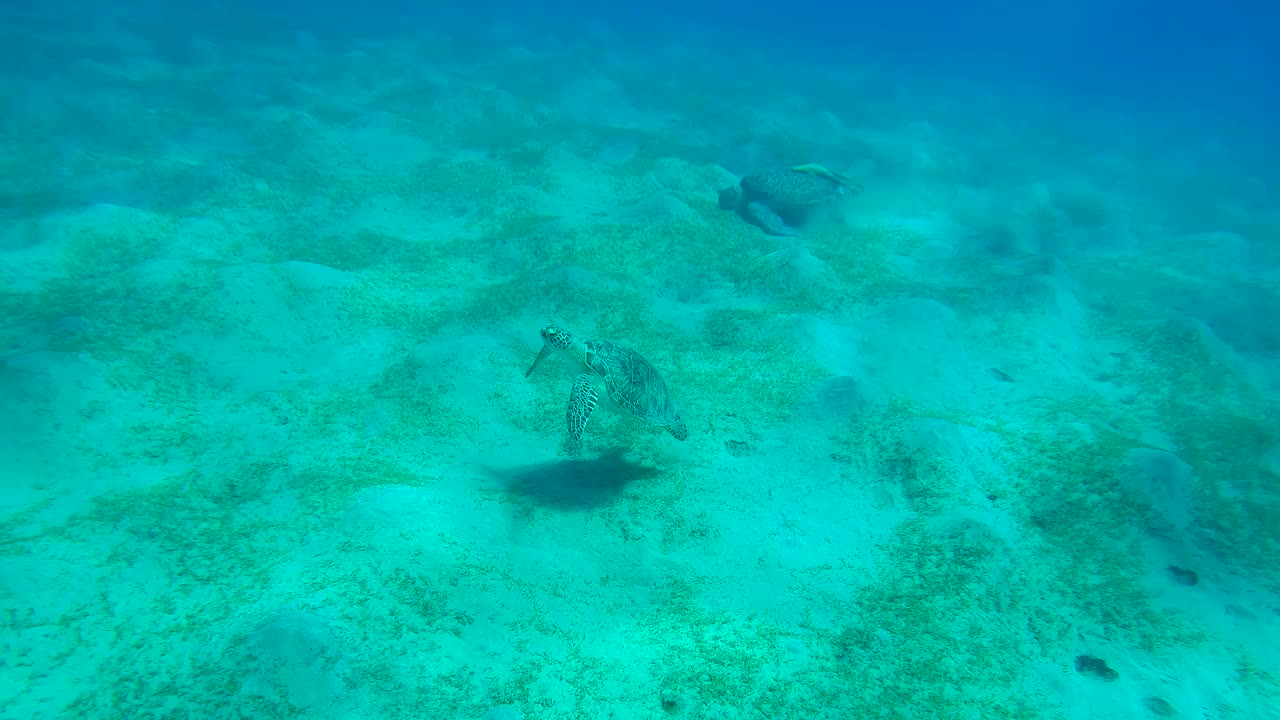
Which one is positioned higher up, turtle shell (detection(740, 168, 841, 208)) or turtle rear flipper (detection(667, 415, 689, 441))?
turtle shell (detection(740, 168, 841, 208))

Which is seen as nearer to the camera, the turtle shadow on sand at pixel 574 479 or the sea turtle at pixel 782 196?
the turtle shadow on sand at pixel 574 479

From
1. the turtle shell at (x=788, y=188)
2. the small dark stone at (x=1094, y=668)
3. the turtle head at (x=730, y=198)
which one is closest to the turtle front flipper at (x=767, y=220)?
the turtle shell at (x=788, y=188)

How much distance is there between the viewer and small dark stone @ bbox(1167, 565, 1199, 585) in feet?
16.5

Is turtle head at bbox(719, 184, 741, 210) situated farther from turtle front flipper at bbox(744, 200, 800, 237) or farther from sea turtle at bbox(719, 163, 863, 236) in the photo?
turtle front flipper at bbox(744, 200, 800, 237)

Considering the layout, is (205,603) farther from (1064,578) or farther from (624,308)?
(1064,578)

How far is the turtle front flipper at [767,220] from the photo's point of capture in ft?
38.0

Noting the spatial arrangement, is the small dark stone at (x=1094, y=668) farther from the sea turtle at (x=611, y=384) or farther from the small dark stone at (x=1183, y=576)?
the sea turtle at (x=611, y=384)

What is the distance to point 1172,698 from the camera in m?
4.16

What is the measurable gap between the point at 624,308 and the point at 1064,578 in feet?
19.3

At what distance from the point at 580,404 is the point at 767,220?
25.3ft

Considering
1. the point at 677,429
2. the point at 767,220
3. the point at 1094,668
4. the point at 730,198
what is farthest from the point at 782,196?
the point at 1094,668

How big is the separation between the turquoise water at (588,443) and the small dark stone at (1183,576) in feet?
0.34

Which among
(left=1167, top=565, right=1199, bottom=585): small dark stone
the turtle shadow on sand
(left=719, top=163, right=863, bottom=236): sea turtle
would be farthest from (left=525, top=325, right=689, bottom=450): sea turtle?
(left=719, top=163, right=863, bottom=236): sea turtle

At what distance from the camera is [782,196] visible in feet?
38.2
